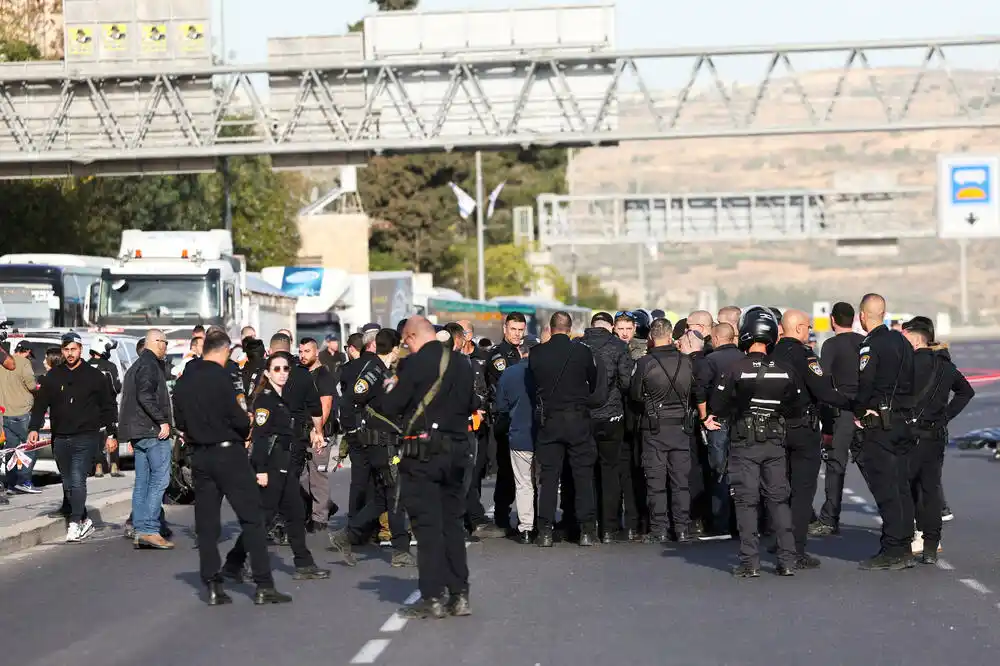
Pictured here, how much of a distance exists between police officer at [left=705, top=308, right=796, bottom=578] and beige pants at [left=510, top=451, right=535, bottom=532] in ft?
9.21

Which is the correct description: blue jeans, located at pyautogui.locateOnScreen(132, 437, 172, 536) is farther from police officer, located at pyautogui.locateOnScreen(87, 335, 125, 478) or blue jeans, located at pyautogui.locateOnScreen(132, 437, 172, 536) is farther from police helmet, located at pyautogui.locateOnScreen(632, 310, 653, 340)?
police officer, located at pyautogui.locateOnScreen(87, 335, 125, 478)

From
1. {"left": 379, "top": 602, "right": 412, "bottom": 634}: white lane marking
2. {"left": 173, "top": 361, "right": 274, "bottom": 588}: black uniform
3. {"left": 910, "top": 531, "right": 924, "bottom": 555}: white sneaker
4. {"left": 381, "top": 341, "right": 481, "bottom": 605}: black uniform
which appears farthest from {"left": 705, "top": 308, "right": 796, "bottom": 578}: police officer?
{"left": 173, "top": 361, "right": 274, "bottom": 588}: black uniform

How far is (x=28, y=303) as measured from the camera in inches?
1481

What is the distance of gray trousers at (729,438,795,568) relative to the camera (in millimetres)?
14391

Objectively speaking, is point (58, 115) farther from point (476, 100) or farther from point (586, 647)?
point (586, 647)

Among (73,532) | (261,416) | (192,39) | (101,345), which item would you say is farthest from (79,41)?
(261,416)

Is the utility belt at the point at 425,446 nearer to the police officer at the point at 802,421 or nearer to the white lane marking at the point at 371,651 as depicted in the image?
the white lane marking at the point at 371,651

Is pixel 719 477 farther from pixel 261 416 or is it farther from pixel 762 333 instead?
pixel 261 416

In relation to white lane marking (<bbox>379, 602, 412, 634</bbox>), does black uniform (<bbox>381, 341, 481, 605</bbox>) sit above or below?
above

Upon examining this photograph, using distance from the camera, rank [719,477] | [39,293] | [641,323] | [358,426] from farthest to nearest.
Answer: [39,293], [641,323], [719,477], [358,426]

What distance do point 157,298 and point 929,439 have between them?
70.2 ft

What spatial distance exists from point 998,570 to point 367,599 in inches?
189

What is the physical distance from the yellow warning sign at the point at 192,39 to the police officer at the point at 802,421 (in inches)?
1202

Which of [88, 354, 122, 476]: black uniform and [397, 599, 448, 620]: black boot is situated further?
[88, 354, 122, 476]: black uniform
